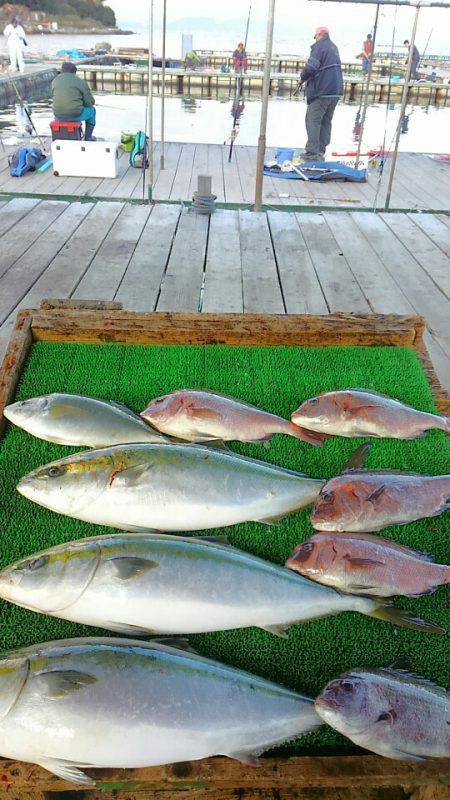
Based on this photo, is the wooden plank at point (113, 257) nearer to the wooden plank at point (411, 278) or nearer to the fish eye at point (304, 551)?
the wooden plank at point (411, 278)

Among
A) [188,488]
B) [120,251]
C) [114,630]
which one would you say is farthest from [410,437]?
[120,251]

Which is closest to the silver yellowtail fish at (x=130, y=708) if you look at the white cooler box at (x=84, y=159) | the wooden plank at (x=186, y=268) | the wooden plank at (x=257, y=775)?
the wooden plank at (x=257, y=775)

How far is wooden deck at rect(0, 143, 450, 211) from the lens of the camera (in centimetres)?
816

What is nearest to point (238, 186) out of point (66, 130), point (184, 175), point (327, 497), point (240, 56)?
point (184, 175)

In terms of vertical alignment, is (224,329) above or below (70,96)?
below

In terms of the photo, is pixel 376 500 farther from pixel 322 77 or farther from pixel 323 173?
pixel 322 77

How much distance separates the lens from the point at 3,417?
220 cm

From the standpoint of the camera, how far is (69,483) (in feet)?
5.91

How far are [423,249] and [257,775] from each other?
4.99 metres

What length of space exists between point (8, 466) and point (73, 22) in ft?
346

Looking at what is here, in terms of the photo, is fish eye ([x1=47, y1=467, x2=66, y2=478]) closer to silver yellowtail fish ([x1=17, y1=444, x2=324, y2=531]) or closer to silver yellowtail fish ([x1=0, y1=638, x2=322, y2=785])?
silver yellowtail fish ([x1=17, y1=444, x2=324, y2=531])

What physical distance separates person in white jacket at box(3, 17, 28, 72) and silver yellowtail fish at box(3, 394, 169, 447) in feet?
57.3

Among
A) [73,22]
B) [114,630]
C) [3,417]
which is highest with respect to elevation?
[73,22]

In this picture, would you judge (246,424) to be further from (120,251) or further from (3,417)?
(120,251)
